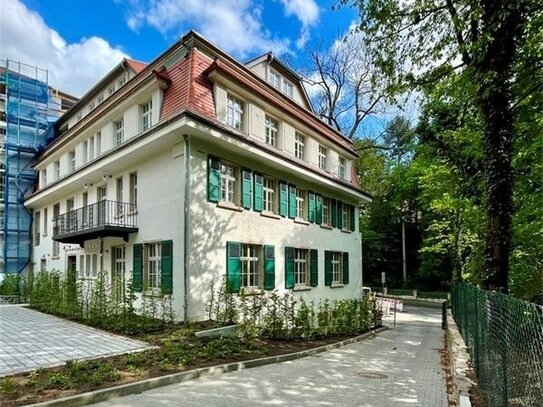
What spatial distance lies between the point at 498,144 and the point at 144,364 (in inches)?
317

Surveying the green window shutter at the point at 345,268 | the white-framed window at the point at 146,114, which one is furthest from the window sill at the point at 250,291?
the green window shutter at the point at 345,268

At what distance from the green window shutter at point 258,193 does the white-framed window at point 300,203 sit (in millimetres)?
3160

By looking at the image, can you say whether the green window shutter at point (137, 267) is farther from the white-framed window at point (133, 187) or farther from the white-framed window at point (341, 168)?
the white-framed window at point (341, 168)

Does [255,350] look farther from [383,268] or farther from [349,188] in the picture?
[383,268]

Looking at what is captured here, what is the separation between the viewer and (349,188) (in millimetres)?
21484

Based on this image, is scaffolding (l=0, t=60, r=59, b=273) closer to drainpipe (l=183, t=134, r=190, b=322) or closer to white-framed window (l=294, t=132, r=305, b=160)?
white-framed window (l=294, t=132, r=305, b=160)

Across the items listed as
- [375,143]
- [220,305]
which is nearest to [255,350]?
[220,305]

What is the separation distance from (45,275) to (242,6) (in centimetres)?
1406

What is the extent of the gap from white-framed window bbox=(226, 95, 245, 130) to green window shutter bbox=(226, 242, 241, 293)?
4312 millimetres

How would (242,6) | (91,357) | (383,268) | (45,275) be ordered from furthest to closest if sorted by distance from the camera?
(383,268)
(45,275)
(242,6)
(91,357)

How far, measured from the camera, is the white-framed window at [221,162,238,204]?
1410cm

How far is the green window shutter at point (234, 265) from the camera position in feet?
43.9

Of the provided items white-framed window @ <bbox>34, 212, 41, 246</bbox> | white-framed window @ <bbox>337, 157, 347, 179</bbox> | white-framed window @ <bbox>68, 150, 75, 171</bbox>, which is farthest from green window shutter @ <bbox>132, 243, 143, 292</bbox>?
white-framed window @ <bbox>34, 212, 41, 246</bbox>

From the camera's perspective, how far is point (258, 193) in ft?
50.4
